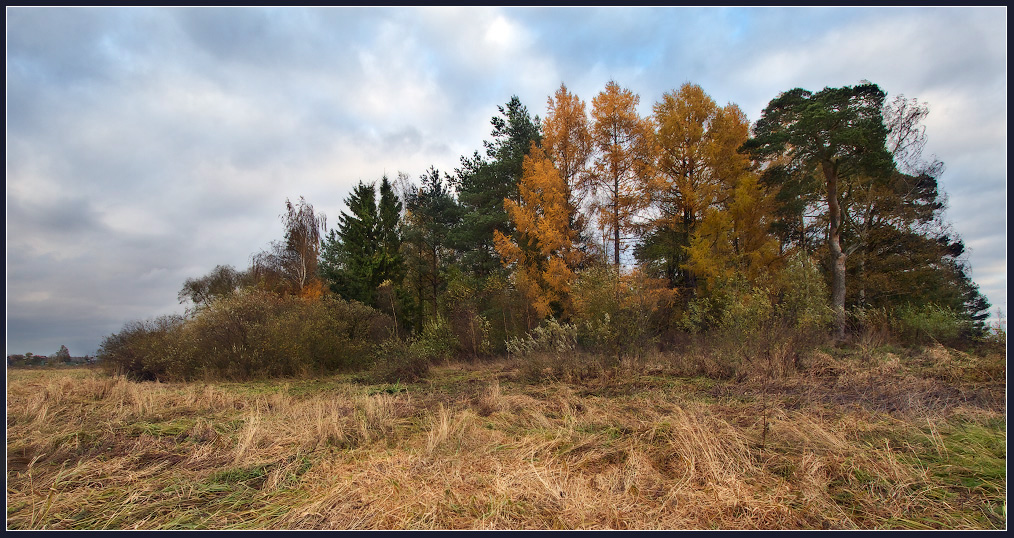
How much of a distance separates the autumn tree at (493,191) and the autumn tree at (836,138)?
9894mm

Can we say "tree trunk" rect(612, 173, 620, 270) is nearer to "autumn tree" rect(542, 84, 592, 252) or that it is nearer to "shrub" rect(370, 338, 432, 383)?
"autumn tree" rect(542, 84, 592, 252)

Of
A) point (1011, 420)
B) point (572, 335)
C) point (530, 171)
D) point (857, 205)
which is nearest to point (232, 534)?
point (1011, 420)

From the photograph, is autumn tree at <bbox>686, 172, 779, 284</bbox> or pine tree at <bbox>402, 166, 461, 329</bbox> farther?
pine tree at <bbox>402, 166, 461, 329</bbox>

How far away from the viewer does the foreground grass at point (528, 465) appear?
2750 mm

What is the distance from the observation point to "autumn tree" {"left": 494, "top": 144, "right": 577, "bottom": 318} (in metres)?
16.7

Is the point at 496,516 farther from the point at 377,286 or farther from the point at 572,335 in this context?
the point at 377,286

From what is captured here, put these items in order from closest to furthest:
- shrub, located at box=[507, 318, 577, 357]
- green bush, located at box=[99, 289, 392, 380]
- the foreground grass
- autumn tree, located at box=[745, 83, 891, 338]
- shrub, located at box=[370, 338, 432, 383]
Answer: the foreground grass, shrub, located at box=[507, 318, 577, 357], shrub, located at box=[370, 338, 432, 383], green bush, located at box=[99, 289, 392, 380], autumn tree, located at box=[745, 83, 891, 338]

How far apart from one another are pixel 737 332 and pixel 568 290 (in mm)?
7345

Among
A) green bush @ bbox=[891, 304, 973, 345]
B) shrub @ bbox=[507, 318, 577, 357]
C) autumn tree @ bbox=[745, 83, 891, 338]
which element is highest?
autumn tree @ bbox=[745, 83, 891, 338]

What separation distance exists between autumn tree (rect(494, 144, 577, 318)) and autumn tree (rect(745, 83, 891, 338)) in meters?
7.46

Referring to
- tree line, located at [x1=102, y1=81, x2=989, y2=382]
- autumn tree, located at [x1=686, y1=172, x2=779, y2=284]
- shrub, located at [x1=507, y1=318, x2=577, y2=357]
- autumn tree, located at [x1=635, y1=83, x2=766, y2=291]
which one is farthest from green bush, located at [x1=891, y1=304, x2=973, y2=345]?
shrub, located at [x1=507, y1=318, x2=577, y2=357]

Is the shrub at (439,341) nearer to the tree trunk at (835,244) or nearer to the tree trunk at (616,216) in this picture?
the tree trunk at (616,216)

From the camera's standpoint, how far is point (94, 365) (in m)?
15.7

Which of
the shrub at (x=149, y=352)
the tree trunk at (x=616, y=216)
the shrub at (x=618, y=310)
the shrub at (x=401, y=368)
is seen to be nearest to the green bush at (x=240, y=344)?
the shrub at (x=149, y=352)
